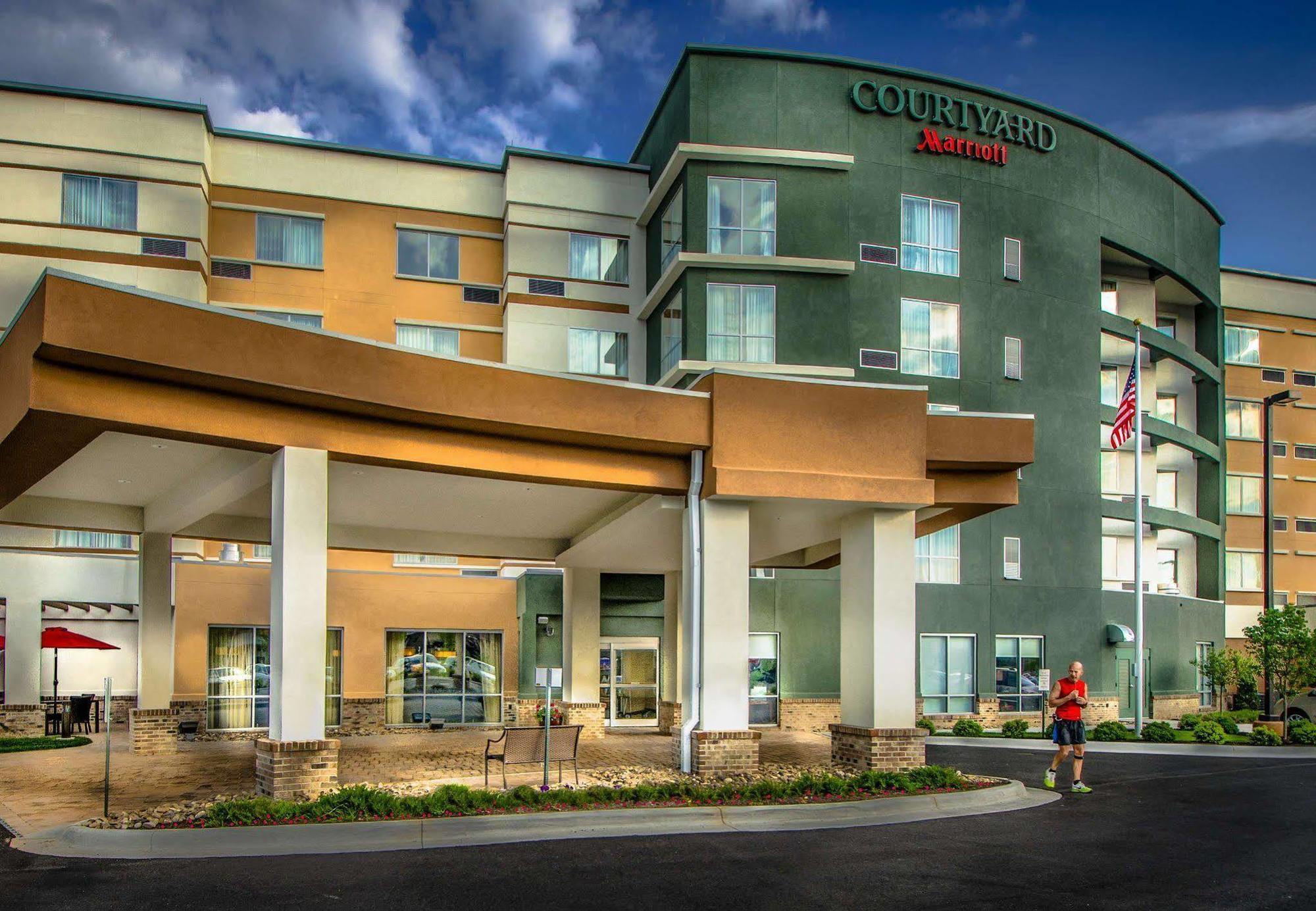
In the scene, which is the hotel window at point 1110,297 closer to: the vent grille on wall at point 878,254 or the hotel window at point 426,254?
the vent grille on wall at point 878,254

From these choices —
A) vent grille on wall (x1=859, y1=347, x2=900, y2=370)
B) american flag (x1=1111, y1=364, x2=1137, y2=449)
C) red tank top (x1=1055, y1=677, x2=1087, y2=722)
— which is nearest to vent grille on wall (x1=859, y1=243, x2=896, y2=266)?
vent grille on wall (x1=859, y1=347, x2=900, y2=370)

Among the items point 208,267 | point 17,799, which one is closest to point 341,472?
point 17,799

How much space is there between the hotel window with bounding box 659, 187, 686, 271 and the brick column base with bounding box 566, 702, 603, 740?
13.0 metres

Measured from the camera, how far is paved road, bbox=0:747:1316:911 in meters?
10.5

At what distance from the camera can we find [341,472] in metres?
16.9

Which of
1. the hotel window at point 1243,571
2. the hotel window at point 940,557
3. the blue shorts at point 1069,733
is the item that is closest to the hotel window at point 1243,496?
the hotel window at point 1243,571

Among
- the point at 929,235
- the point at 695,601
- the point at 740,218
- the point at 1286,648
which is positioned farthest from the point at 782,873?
the point at 1286,648

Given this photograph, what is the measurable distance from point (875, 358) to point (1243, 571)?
25549 mm

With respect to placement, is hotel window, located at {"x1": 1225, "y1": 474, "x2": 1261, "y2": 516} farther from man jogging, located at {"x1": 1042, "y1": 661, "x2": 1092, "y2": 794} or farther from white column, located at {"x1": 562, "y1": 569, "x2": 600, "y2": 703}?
man jogging, located at {"x1": 1042, "y1": 661, "x2": 1092, "y2": 794}

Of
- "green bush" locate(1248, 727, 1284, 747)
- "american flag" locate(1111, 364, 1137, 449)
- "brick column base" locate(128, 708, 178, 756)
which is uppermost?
"american flag" locate(1111, 364, 1137, 449)

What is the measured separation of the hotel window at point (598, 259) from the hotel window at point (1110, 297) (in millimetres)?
17863

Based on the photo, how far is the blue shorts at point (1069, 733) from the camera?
17.5 metres

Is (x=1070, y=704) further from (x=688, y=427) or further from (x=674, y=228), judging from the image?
(x=674, y=228)

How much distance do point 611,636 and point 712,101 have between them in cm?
1538
